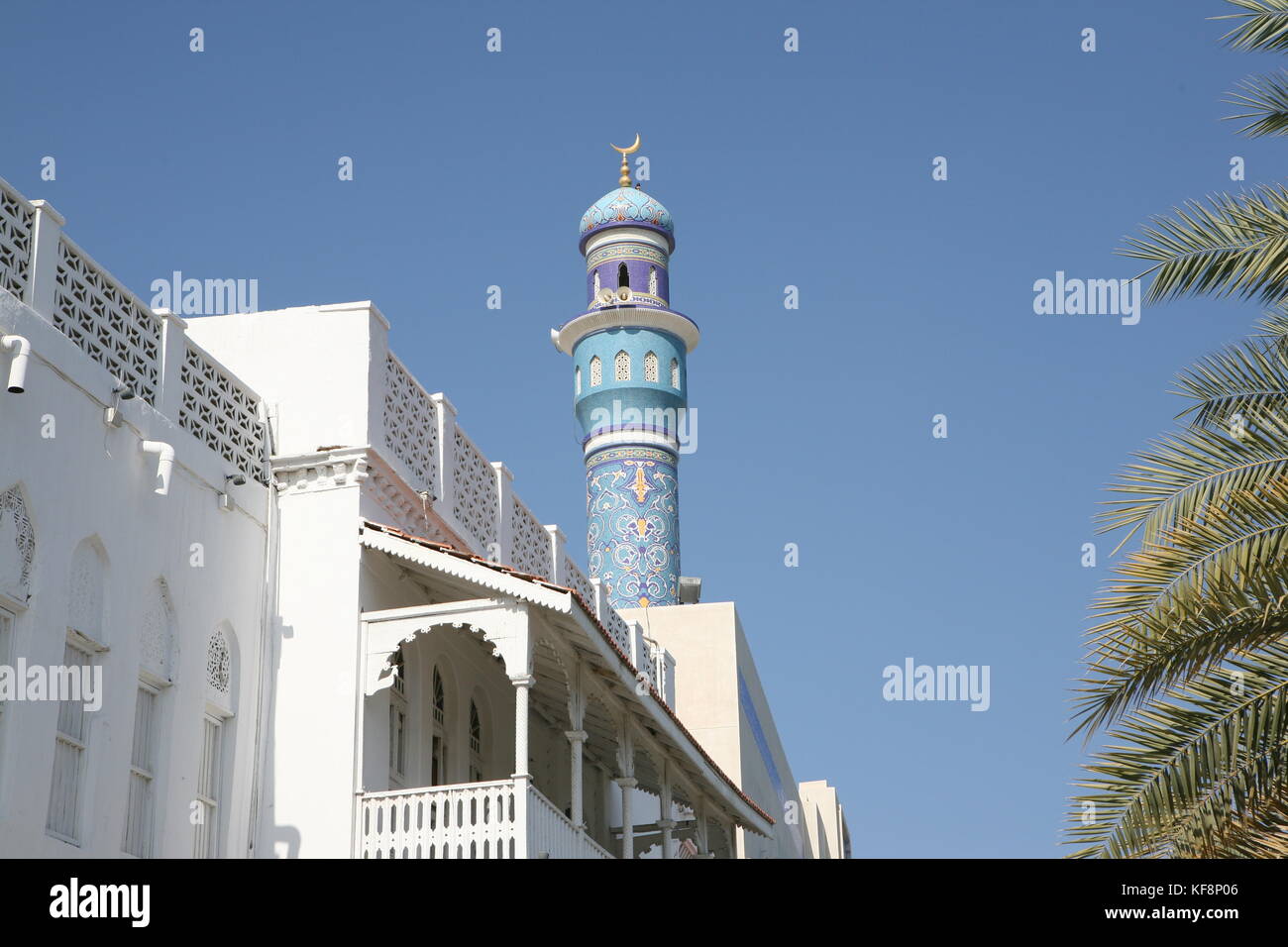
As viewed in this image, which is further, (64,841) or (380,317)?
(380,317)

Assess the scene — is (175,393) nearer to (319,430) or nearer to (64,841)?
(319,430)

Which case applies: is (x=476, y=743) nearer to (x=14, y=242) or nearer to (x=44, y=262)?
(x=44, y=262)

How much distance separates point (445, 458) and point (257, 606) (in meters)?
2.76

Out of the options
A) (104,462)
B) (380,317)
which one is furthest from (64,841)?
(380,317)

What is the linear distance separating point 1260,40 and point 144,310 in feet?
25.8

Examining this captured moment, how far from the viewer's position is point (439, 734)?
16.0 m

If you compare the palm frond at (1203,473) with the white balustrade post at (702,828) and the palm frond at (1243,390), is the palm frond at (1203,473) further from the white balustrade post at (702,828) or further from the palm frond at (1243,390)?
the white balustrade post at (702,828)

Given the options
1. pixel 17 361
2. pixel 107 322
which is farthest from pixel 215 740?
pixel 17 361

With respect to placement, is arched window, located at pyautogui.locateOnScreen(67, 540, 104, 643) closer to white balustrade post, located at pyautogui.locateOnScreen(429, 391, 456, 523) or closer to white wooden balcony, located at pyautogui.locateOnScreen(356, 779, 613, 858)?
white wooden balcony, located at pyautogui.locateOnScreen(356, 779, 613, 858)

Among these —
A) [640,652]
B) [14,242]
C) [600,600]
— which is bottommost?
[640,652]

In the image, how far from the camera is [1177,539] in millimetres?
9984

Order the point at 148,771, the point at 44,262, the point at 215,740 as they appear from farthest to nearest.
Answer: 1. the point at 215,740
2. the point at 148,771
3. the point at 44,262
